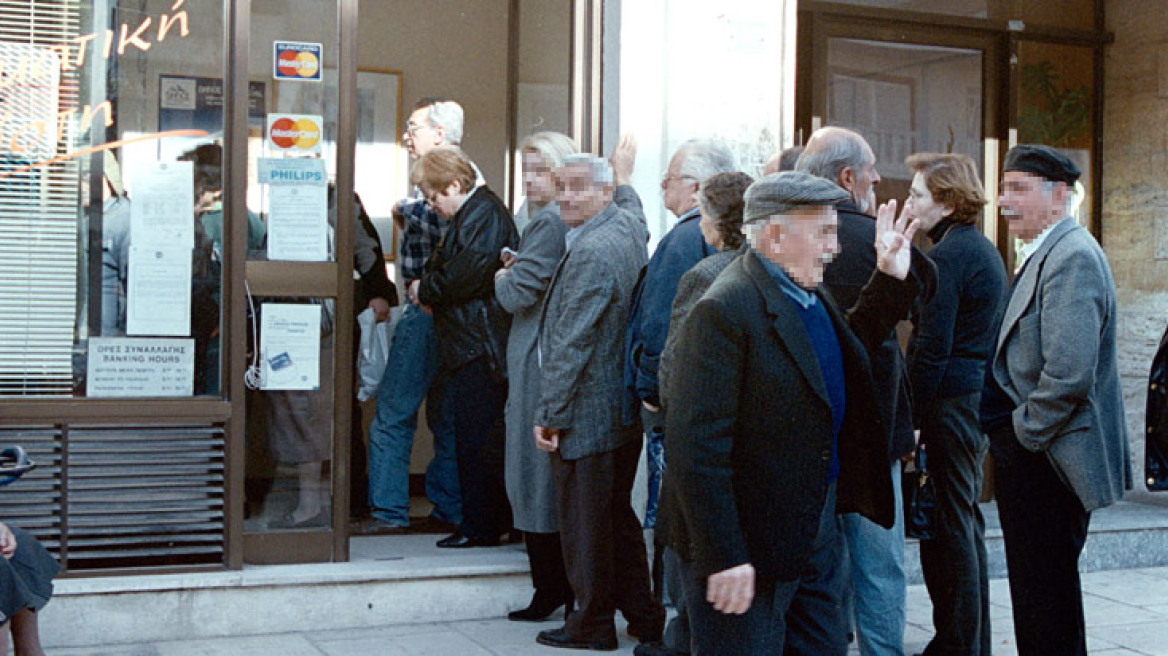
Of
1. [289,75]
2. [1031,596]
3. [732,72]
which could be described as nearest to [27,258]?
[289,75]

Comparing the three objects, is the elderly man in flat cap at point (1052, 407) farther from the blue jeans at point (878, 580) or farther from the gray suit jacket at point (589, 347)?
the gray suit jacket at point (589, 347)

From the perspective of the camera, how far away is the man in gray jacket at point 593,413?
5465 millimetres

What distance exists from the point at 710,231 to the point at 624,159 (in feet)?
5.07

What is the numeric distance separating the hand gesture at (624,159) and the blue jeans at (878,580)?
193 centimetres

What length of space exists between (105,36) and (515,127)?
2.90m

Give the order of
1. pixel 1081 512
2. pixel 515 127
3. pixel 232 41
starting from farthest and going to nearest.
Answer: pixel 515 127 < pixel 232 41 < pixel 1081 512

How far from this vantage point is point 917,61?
824cm

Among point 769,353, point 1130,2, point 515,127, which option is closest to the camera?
point 769,353

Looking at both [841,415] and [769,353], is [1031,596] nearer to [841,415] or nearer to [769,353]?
[841,415]

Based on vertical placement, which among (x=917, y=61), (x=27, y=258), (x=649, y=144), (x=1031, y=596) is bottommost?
(x=1031, y=596)

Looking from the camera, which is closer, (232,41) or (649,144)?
(232,41)

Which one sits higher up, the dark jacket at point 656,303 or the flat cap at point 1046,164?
the flat cap at point 1046,164

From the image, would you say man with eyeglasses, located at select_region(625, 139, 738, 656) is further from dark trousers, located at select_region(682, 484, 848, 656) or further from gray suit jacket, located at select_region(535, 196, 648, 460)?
dark trousers, located at select_region(682, 484, 848, 656)

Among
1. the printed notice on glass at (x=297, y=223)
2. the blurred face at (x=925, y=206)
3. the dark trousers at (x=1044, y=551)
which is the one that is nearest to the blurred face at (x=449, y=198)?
the printed notice on glass at (x=297, y=223)
